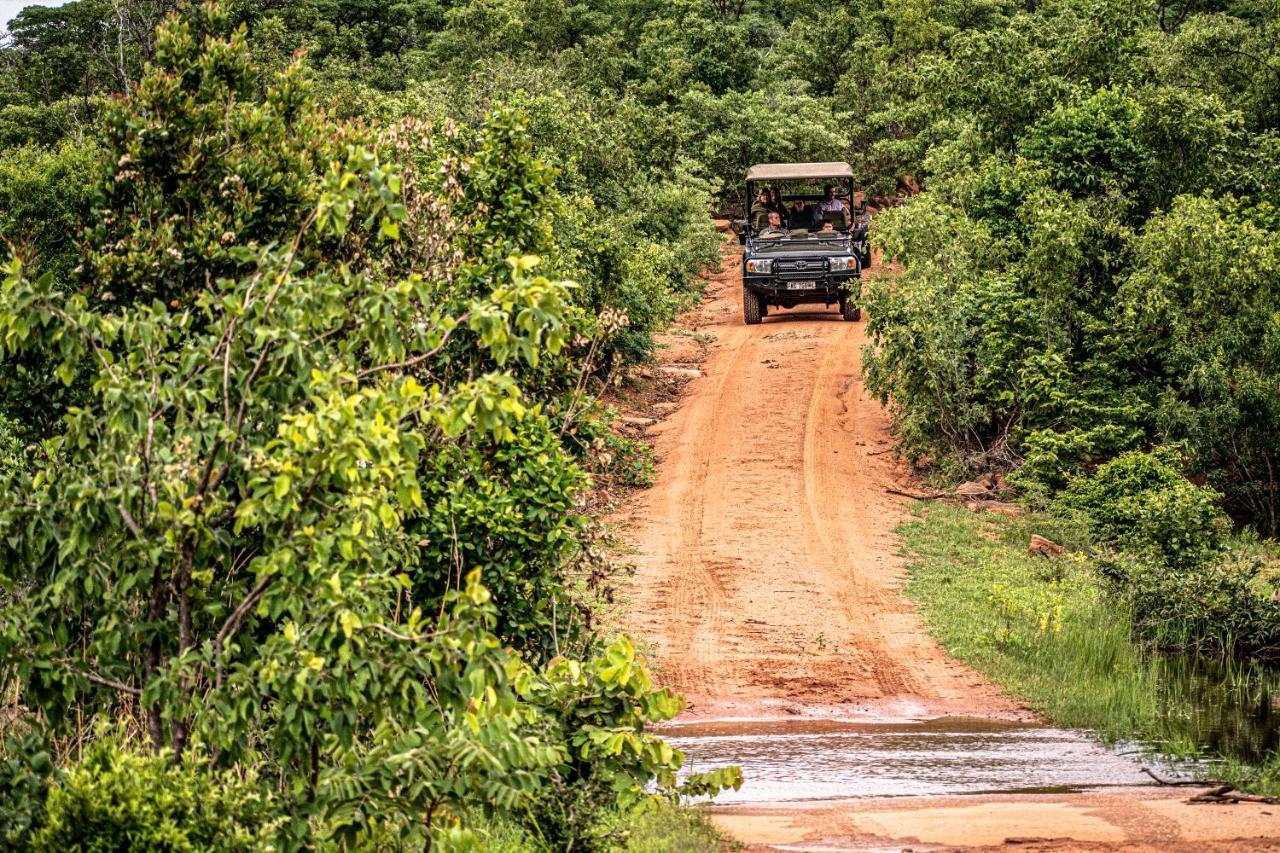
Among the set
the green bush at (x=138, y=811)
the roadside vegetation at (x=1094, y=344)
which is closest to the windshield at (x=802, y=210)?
the roadside vegetation at (x=1094, y=344)

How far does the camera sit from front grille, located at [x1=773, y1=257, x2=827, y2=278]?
25766mm

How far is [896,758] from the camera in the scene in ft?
32.2

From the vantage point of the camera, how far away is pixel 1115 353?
18891mm

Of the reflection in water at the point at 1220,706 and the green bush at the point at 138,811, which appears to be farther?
the reflection in water at the point at 1220,706

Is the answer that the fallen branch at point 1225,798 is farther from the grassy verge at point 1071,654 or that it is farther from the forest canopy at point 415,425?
the forest canopy at point 415,425

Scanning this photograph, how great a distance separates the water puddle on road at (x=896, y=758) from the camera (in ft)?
29.8

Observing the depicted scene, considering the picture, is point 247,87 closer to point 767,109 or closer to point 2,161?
point 2,161

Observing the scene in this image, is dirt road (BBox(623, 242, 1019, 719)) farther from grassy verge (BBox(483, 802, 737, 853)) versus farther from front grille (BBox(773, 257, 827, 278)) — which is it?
grassy verge (BBox(483, 802, 737, 853))

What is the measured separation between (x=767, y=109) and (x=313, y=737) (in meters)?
32.2

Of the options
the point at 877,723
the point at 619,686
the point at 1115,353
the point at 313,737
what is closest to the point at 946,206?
the point at 1115,353

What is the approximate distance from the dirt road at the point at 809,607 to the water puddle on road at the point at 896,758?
25 centimetres

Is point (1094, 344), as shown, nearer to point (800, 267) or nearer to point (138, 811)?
point (800, 267)


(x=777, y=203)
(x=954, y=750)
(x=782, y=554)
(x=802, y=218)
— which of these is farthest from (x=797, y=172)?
(x=954, y=750)

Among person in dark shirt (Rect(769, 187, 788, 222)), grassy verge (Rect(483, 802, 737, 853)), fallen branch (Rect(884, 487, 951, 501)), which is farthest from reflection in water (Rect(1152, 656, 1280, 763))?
person in dark shirt (Rect(769, 187, 788, 222))
